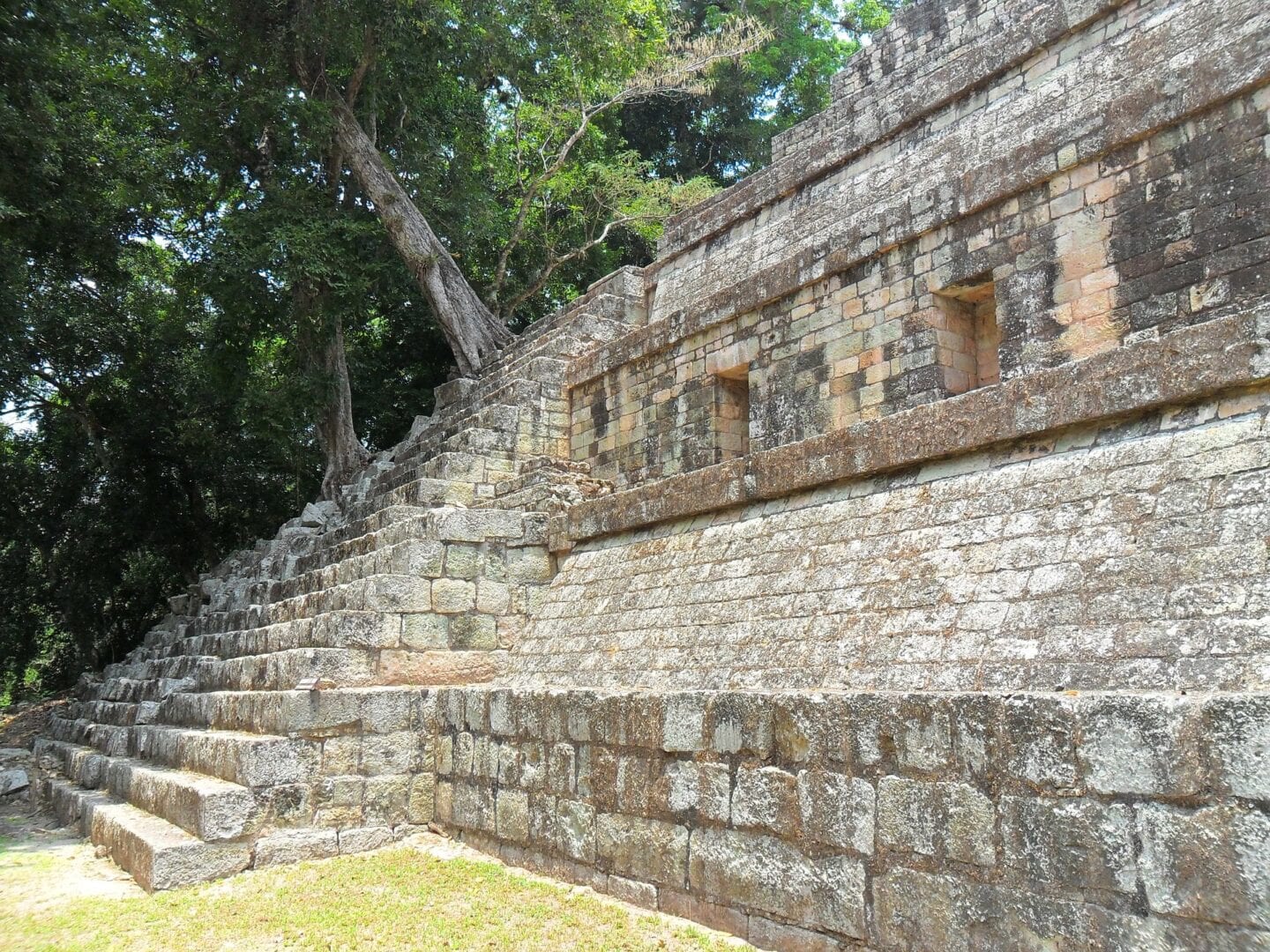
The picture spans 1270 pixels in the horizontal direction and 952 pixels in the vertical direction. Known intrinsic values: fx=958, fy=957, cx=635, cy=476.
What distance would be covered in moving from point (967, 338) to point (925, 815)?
435 cm

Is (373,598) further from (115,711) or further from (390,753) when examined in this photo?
(115,711)

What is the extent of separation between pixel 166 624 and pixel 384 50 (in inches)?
365

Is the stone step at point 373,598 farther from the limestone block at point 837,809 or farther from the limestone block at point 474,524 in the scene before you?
the limestone block at point 837,809

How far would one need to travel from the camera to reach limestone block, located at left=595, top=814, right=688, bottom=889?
14.5ft

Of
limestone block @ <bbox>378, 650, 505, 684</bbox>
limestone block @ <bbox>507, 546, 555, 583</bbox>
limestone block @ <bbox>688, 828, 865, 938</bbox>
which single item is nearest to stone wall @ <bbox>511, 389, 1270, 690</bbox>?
limestone block @ <bbox>688, 828, 865, 938</bbox>

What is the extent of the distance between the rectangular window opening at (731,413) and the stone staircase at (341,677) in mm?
1260

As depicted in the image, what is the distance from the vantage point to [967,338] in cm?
686

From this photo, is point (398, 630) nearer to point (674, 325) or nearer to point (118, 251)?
point (674, 325)

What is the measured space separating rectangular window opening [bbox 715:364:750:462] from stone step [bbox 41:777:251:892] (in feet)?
15.8

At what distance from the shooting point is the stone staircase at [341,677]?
611 centimetres

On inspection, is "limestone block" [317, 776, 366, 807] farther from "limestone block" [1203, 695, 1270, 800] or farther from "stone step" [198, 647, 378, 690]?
"limestone block" [1203, 695, 1270, 800]

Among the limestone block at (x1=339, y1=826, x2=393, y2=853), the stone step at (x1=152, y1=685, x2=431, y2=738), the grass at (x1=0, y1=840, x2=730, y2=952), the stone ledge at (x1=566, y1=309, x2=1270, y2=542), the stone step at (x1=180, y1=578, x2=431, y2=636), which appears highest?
the stone ledge at (x1=566, y1=309, x2=1270, y2=542)

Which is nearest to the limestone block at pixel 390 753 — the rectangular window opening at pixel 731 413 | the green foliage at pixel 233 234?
the rectangular window opening at pixel 731 413

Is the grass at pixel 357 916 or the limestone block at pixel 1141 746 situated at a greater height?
the limestone block at pixel 1141 746
